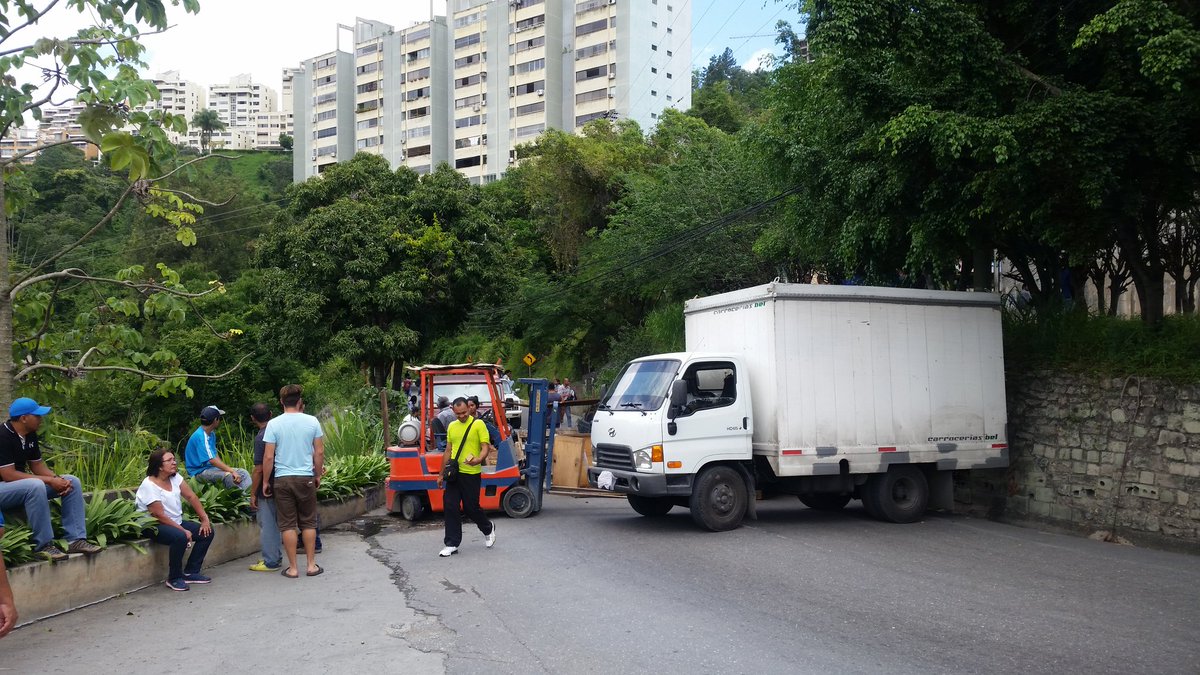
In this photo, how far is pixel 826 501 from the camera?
1452cm

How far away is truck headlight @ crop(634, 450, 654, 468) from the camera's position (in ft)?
40.3

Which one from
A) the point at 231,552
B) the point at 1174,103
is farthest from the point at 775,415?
the point at 231,552

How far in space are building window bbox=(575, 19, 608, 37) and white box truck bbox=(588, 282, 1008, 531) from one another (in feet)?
225

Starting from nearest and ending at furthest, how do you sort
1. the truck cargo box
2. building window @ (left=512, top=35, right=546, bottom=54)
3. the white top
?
the white top, the truck cargo box, building window @ (left=512, top=35, right=546, bottom=54)

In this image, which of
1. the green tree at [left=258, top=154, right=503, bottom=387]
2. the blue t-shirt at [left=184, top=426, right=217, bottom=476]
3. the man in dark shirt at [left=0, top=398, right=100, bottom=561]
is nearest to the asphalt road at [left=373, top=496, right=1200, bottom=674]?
the blue t-shirt at [left=184, top=426, right=217, bottom=476]

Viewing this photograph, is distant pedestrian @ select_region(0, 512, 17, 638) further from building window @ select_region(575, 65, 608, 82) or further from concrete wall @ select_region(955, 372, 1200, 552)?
building window @ select_region(575, 65, 608, 82)

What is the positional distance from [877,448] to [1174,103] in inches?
212

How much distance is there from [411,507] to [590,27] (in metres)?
70.6

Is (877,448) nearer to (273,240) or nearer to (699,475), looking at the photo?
(699,475)

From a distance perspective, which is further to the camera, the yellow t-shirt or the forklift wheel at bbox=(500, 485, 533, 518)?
the forklift wheel at bbox=(500, 485, 533, 518)

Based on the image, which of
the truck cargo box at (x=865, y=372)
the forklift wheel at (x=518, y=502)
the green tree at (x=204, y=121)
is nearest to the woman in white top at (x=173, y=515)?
the forklift wheel at (x=518, y=502)

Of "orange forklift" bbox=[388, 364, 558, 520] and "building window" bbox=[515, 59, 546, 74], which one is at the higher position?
"building window" bbox=[515, 59, 546, 74]

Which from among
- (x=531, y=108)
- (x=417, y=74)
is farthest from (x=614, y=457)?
(x=417, y=74)

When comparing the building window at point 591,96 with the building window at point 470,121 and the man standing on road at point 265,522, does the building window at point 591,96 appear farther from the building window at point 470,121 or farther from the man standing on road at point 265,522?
the man standing on road at point 265,522
